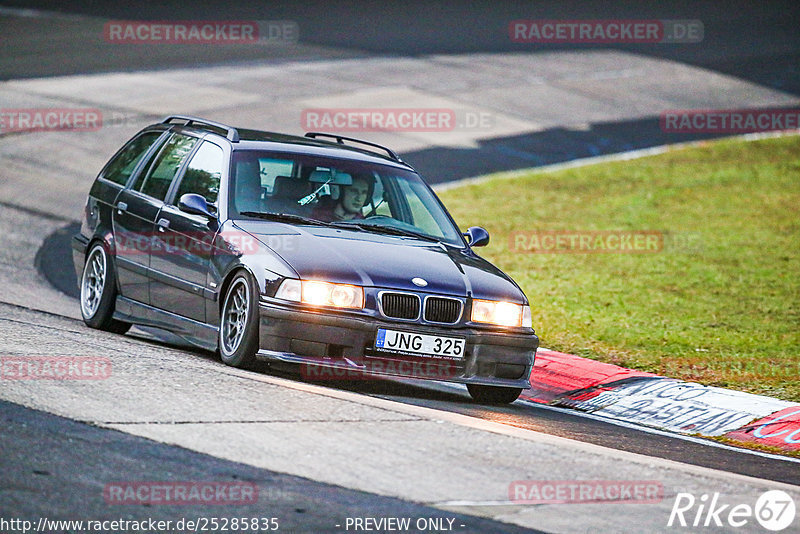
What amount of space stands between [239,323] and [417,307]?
3.77 ft

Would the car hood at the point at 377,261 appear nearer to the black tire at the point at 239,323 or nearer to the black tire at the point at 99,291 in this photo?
the black tire at the point at 239,323

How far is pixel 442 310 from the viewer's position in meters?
8.38

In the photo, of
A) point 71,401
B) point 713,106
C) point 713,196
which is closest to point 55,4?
point 713,106

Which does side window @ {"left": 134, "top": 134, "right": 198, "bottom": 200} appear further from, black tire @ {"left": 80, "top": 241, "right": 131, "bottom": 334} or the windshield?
the windshield

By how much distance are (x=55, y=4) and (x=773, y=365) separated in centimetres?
2838

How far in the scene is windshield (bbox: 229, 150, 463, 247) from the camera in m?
9.16

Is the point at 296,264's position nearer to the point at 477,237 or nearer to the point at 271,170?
the point at 271,170

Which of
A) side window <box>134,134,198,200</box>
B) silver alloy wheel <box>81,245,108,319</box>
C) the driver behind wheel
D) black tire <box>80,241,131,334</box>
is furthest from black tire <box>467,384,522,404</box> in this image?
silver alloy wheel <box>81,245,108,319</box>

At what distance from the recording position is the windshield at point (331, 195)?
30.0 ft

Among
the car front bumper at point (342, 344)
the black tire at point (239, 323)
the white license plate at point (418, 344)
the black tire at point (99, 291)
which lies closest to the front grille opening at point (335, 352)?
the car front bumper at point (342, 344)

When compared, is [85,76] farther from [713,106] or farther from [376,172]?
[376,172]

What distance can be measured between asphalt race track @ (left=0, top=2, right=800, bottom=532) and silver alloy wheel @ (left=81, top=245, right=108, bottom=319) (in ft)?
0.65

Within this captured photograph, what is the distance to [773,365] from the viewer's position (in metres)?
10.8

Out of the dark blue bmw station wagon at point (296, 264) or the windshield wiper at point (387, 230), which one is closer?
the dark blue bmw station wagon at point (296, 264)
